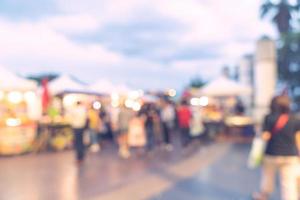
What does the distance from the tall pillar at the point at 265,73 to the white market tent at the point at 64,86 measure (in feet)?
29.2

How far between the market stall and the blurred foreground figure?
388 inches

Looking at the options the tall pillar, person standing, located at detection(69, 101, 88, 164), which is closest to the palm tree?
the tall pillar

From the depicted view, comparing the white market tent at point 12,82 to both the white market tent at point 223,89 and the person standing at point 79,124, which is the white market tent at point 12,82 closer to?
the person standing at point 79,124

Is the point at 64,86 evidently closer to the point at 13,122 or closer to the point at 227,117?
the point at 13,122

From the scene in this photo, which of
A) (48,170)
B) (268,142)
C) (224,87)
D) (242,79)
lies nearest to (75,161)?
(48,170)

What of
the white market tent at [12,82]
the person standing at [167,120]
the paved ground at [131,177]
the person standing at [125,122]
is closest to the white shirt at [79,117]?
the paved ground at [131,177]

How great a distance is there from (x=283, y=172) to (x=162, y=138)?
10.1 meters

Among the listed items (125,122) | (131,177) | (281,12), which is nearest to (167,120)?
(125,122)

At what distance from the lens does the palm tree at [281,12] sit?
109 feet

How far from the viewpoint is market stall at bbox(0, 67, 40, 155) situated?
45.1 ft

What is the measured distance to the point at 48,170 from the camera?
10.6 meters

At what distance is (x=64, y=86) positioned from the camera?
59.9 feet

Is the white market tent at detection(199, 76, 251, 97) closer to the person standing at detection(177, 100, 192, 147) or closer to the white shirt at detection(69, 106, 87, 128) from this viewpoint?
the person standing at detection(177, 100, 192, 147)

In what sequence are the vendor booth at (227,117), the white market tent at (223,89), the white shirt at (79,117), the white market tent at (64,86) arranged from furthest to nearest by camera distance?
the white market tent at (223,89), the vendor booth at (227,117), the white market tent at (64,86), the white shirt at (79,117)
